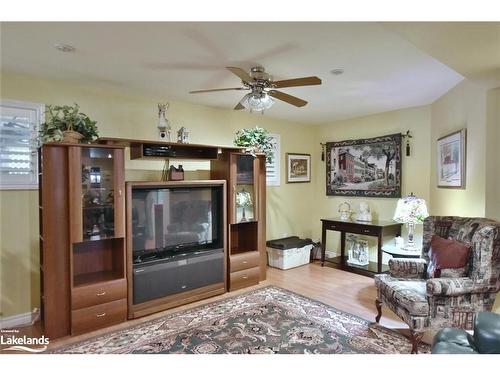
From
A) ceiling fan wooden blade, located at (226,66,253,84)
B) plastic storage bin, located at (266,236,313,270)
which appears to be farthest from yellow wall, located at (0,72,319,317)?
ceiling fan wooden blade, located at (226,66,253,84)

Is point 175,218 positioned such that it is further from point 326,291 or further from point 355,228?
point 355,228

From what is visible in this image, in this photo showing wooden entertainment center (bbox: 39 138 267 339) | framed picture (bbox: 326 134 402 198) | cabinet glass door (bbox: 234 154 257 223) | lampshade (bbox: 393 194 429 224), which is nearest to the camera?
wooden entertainment center (bbox: 39 138 267 339)

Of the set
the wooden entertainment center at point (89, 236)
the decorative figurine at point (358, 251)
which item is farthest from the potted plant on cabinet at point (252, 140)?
the decorative figurine at point (358, 251)

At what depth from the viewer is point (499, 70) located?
2342 mm

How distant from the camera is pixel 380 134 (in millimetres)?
4715

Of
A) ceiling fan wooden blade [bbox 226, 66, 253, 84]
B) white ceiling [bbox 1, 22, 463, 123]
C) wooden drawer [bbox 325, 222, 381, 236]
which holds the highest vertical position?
white ceiling [bbox 1, 22, 463, 123]

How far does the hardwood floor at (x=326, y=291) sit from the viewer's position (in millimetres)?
2893

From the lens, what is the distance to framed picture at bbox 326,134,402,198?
454 centimetres

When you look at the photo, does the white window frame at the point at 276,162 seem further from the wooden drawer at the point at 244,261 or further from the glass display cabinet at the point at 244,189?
the wooden drawer at the point at 244,261

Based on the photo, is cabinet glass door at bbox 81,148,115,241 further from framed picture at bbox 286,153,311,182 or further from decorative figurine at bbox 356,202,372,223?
decorative figurine at bbox 356,202,372,223

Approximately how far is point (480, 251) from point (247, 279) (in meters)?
2.47

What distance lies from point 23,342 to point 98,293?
2.23ft

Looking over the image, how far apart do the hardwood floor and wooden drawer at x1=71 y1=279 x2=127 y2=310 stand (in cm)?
26
